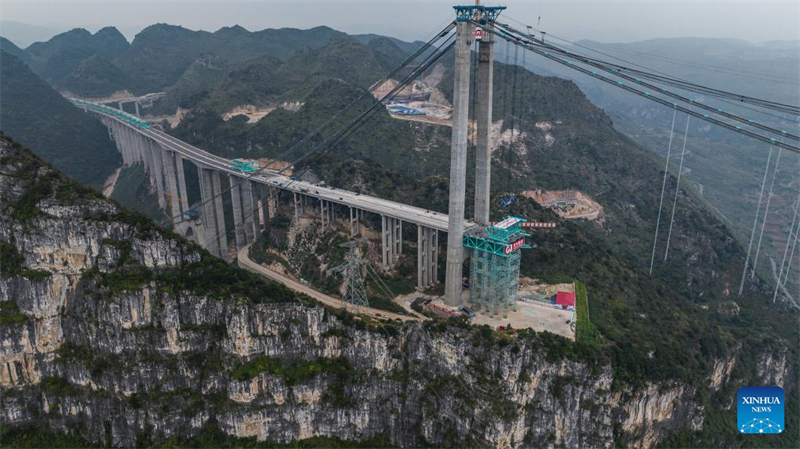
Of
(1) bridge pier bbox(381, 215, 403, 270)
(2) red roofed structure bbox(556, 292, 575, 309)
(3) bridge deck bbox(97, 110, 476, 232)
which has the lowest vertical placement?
(2) red roofed structure bbox(556, 292, 575, 309)

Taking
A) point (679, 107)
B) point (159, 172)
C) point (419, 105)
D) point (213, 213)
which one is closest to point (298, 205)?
point (213, 213)

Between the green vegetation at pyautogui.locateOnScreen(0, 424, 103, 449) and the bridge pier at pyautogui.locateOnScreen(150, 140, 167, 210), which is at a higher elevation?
the bridge pier at pyautogui.locateOnScreen(150, 140, 167, 210)

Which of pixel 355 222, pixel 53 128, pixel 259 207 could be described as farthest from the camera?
pixel 53 128

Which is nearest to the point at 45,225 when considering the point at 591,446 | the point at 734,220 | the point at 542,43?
the point at 542,43

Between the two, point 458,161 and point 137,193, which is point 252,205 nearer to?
point 458,161

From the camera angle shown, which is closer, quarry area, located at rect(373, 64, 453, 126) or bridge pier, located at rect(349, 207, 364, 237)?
bridge pier, located at rect(349, 207, 364, 237)

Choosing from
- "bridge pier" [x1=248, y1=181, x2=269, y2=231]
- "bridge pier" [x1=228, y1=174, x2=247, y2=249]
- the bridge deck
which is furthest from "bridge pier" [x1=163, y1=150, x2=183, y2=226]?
"bridge pier" [x1=248, y1=181, x2=269, y2=231]

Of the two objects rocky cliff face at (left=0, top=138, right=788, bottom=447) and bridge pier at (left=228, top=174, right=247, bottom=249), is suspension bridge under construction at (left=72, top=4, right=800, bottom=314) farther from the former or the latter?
rocky cliff face at (left=0, top=138, right=788, bottom=447)
